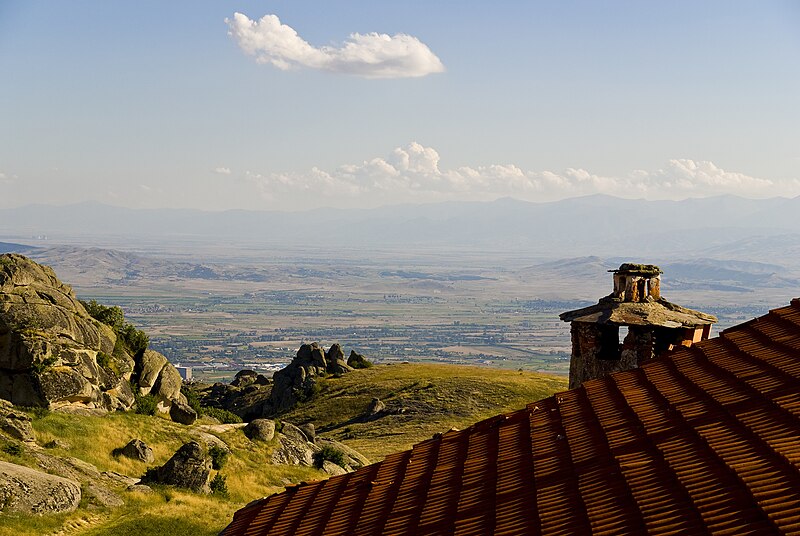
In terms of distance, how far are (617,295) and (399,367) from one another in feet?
209

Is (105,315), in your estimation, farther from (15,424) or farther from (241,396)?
(241,396)

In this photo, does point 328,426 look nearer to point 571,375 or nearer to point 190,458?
point 190,458

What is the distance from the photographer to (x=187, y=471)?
1241 inches

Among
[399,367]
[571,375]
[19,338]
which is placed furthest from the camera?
[399,367]

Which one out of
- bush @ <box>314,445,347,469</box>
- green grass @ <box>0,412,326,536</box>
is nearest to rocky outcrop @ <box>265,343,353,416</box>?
bush @ <box>314,445,347,469</box>

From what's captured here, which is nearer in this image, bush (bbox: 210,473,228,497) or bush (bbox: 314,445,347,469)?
bush (bbox: 210,473,228,497)

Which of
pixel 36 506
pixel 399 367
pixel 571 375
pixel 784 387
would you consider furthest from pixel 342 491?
pixel 399 367

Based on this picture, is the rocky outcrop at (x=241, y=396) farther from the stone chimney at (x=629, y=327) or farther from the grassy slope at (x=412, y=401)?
the stone chimney at (x=629, y=327)

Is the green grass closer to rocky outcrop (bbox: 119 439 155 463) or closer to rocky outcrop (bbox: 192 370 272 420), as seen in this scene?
rocky outcrop (bbox: 119 439 155 463)

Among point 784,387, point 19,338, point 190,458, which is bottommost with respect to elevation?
point 190,458

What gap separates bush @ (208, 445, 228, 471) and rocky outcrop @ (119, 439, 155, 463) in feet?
8.36

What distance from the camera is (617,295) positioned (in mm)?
19219

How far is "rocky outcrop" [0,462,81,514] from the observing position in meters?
23.7

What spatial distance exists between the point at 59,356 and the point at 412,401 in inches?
1162
